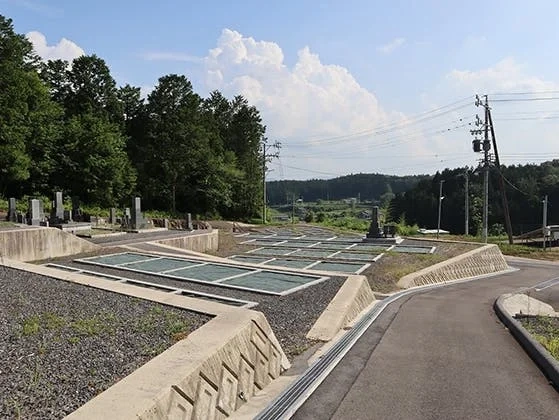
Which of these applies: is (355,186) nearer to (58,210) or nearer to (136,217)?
(136,217)

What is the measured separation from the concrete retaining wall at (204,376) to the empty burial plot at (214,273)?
4.69 metres

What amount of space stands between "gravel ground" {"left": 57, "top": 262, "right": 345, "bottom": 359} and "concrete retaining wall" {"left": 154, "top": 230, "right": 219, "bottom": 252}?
29.6 feet

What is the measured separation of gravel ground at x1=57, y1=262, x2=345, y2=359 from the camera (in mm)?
7289

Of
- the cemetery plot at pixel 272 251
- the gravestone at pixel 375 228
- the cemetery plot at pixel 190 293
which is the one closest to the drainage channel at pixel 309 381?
the cemetery plot at pixel 190 293

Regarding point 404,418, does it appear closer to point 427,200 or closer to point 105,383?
point 105,383

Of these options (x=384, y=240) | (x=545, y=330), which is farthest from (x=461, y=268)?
(x=545, y=330)

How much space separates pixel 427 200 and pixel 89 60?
62.0 meters

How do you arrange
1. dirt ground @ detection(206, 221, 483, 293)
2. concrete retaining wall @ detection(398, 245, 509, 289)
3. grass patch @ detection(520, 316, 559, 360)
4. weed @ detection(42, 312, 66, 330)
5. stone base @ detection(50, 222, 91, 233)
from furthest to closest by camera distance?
stone base @ detection(50, 222, 91, 233) < concrete retaining wall @ detection(398, 245, 509, 289) < dirt ground @ detection(206, 221, 483, 293) < grass patch @ detection(520, 316, 559, 360) < weed @ detection(42, 312, 66, 330)

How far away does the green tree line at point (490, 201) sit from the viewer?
77.8 meters

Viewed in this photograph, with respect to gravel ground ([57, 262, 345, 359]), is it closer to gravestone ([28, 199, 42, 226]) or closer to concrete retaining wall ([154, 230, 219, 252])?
concrete retaining wall ([154, 230, 219, 252])

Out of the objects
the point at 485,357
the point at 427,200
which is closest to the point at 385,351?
the point at 485,357

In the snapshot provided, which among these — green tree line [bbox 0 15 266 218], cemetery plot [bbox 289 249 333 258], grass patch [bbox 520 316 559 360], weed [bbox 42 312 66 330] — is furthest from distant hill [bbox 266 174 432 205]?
weed [bbox 42 312 66 330]

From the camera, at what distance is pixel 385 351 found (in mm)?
7035

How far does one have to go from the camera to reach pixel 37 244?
15.4m
